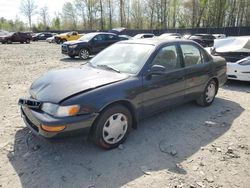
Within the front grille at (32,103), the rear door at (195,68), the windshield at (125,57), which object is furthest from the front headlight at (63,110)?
the rear door at (195,68)

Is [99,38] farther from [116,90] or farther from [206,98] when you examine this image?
[116,90]

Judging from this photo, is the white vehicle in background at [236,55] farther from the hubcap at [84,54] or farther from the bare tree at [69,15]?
the bare tree at [69,15]

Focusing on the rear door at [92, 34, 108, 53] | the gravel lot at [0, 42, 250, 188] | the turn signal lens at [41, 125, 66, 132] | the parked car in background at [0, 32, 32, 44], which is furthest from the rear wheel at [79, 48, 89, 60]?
the parked car in background at [0, 32, 32, 44]

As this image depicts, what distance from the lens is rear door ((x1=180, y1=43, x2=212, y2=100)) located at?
4.85 meters

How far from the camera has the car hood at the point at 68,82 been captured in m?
3.40

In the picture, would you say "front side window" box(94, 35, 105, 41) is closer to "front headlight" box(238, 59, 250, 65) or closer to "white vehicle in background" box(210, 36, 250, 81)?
"white vehicle in background" box(210, 36, 250, 81)

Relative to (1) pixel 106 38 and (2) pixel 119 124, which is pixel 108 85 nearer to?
(2) pixel 119 124

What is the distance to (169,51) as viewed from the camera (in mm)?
4543

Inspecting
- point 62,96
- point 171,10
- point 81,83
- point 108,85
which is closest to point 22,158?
point 62,96

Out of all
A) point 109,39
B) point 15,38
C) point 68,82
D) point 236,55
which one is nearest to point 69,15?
point 15,38

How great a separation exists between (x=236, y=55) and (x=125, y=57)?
5.07 meters

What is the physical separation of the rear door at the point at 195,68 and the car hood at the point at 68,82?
5.09 feet

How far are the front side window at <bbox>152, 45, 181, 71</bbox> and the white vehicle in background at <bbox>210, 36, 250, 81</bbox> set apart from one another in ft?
12.0

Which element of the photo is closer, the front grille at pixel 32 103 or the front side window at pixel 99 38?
the front grille at pixel 32 103
